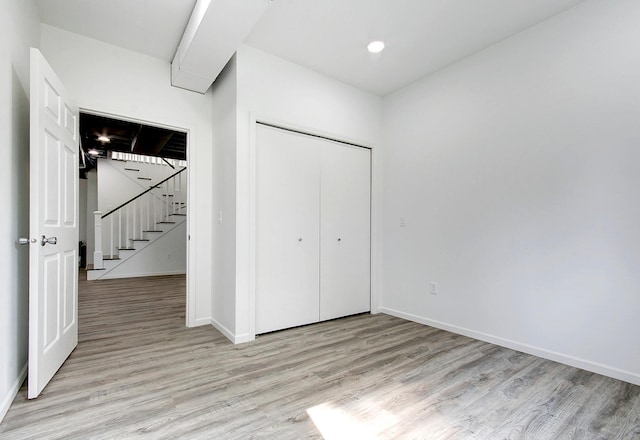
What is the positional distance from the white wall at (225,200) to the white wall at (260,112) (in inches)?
2.5

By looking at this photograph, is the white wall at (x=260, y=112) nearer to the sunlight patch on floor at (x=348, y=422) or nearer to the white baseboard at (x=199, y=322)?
the white baseboard at (x=199, y=322)

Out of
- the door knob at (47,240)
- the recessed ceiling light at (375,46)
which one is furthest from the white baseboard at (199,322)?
the recessed ceiling light at (375,46)

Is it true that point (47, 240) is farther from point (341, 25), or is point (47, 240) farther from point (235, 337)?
point (341, 25)

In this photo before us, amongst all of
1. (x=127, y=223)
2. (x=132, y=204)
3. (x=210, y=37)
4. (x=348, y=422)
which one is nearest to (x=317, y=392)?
(x=348, y=422)

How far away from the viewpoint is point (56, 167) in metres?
2.09

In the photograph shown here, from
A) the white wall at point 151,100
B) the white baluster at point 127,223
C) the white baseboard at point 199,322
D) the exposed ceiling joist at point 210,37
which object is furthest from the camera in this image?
the white baluster at point 127,223

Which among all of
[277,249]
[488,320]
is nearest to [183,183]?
[277,249]

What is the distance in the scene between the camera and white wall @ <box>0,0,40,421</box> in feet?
5.54

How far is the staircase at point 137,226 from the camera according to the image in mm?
6301

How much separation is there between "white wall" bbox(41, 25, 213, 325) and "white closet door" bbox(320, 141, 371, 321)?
4.14ft

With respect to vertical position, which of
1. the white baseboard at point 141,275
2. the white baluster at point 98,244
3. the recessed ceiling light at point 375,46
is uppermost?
the recessed ceiling light at point 375,46

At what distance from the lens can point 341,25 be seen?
2.57 metres

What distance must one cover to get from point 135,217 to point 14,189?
18.2 feet

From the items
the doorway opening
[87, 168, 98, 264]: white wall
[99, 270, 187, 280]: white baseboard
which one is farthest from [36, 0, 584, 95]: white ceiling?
[87, 168, 98, 264]: white wall
